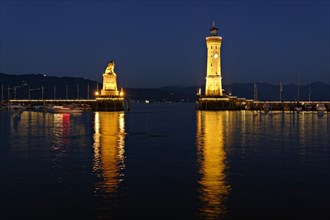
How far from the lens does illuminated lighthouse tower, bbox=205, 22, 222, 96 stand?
5022 inches

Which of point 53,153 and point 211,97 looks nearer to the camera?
point 53,153

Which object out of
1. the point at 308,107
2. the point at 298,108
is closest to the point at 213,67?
the point at 298,108

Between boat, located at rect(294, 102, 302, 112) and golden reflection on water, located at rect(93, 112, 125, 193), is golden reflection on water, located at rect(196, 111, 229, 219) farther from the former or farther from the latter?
boat, located at rect(294, 102, 302, 112)

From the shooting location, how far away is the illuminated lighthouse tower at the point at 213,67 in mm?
127562

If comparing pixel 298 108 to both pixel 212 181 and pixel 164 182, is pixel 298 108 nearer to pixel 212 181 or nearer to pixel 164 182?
pixel 212 181

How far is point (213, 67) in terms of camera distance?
127688 mm

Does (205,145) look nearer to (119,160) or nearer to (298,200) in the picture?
(119,160)

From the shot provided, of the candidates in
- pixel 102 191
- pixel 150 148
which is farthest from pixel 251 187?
pixel 150 148

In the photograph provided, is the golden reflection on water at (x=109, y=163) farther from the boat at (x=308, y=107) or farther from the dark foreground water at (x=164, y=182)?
the boat at (x=308, y=107)

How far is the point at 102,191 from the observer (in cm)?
1923

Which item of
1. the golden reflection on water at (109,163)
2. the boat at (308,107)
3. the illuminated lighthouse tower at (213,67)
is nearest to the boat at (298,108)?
the boat at (308,107)

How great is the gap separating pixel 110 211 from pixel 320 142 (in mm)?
28614

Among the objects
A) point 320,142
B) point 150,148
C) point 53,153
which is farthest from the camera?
point 320,142

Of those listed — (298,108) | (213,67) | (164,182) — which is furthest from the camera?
(298,108)
